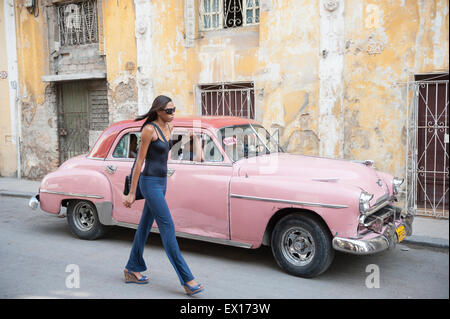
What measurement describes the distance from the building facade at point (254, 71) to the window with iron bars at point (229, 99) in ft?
0.11

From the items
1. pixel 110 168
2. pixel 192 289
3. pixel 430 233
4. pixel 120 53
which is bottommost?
pixel 430 233

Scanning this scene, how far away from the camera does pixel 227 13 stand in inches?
386

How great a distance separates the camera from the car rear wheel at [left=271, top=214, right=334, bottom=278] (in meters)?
4.51

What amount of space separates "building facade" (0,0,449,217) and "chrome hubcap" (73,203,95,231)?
4097mm

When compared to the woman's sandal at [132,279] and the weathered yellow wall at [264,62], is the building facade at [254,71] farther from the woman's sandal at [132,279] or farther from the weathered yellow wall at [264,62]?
the woman's sandal at [132,279]

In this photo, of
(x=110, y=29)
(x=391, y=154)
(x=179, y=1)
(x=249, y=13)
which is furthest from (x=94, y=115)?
(x=391, y=154)

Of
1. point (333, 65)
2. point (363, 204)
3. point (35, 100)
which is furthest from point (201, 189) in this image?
point (35, 100)

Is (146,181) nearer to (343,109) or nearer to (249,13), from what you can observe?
(343,109)

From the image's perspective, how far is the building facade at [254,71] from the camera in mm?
7605

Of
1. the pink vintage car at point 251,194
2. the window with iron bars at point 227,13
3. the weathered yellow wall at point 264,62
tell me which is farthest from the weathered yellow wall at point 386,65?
the pink vintage car at point 251,194

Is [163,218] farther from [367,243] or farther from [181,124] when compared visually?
[367,243]

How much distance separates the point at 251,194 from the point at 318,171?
30.3 inches

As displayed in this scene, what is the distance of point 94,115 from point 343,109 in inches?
265
